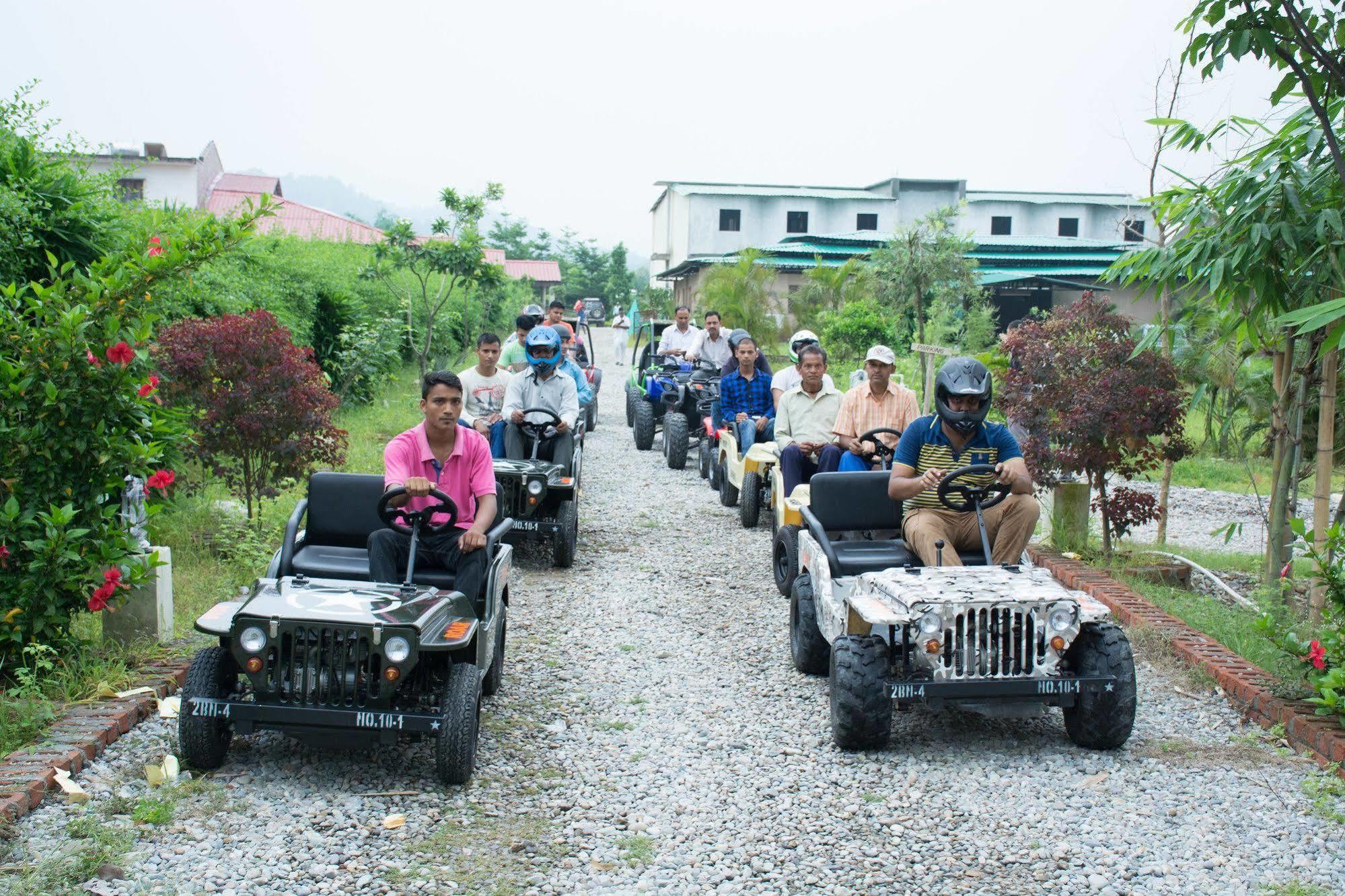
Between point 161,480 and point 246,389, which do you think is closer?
point 161,480

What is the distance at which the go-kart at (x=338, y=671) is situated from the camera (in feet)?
15.2

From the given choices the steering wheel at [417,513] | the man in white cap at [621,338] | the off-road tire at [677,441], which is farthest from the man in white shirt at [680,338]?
the man in white cap at [621,338]

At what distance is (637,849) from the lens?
4.39 m

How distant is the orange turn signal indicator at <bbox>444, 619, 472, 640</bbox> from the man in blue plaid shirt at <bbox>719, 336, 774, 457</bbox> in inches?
→ 266

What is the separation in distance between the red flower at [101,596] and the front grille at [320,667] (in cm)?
136

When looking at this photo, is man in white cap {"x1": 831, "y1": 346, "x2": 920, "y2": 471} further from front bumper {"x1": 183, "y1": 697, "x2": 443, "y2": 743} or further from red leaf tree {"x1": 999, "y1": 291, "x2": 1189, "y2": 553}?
front bumper {"x1": 183, "y1": 697, "x2": 443, "y2": 743}

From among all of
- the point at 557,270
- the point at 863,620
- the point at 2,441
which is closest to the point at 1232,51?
the point at 863,620

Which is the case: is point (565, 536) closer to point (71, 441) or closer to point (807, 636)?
point (807, 636)

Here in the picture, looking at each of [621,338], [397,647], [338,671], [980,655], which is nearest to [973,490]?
[980,655]

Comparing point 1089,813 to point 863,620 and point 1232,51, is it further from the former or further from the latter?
point 1232,51

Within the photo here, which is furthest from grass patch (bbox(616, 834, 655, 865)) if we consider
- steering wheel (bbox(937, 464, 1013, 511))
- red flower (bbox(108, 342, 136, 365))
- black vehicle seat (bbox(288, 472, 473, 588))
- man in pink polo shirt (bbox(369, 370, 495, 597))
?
red flower (bbox(108, 342, 136, 365))

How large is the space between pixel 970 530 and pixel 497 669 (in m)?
2.60

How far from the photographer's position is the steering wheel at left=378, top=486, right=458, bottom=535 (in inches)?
223

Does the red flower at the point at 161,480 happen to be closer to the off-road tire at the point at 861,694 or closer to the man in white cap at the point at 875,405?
the off-road tire at the point at 861,694
